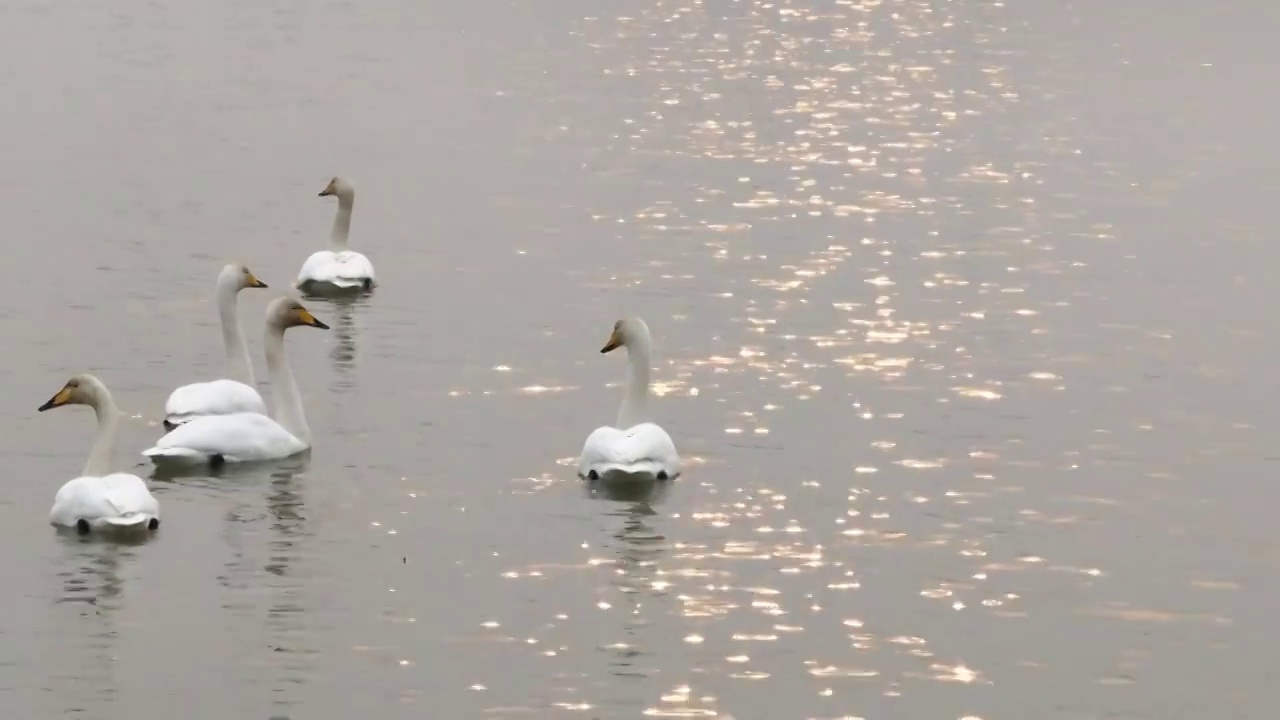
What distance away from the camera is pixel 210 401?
22.3 m

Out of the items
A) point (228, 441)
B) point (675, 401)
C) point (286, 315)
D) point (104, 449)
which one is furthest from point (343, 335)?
point (104, 449)

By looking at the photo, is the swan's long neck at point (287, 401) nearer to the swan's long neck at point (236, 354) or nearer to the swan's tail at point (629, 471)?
the swan's long neck at point (236, 354)

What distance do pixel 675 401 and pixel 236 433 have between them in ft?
15.7

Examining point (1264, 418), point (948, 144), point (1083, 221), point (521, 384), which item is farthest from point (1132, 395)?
point (948, 144)

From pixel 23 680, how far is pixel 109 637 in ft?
3.06

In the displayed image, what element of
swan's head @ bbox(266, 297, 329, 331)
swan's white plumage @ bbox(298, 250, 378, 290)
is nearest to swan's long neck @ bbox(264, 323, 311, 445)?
swan's head @ bbox(266, 297, 329, 331)

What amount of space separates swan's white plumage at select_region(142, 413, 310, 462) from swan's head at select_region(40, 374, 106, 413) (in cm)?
83

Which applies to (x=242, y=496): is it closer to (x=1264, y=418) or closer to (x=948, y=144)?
(x=1264, y=418)

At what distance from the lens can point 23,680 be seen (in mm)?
16094

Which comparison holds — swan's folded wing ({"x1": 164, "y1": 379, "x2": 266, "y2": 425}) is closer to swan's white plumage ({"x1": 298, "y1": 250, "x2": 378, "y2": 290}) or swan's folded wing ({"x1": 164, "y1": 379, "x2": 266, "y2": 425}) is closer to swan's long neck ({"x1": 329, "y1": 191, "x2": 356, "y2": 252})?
swan's white plumage ({"x1": 298, "y1": 250, "x2": 378, "y2": 290})

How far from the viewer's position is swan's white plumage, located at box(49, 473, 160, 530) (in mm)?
19031

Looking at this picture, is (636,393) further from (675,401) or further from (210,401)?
(210,401)

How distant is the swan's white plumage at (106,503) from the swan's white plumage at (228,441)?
166 centimetres

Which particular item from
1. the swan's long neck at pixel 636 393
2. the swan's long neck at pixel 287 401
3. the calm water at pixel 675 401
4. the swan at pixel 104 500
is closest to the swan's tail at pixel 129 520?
the swan at pixel 104 500
